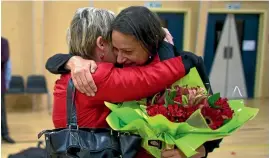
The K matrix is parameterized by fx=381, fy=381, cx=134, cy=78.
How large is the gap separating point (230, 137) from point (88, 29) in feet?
16.1

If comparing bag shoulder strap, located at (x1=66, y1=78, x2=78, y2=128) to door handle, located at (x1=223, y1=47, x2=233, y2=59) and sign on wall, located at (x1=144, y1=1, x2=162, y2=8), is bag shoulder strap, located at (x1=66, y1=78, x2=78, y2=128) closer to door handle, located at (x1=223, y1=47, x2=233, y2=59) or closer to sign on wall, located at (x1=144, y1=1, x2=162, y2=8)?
sign on wall, located at (x1=144, y1=1, x2=162, y2=8)

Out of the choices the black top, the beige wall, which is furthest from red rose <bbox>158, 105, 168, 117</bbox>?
the beige wall

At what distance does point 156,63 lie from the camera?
4.78 feet

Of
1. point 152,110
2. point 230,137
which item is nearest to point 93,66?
point 152,110

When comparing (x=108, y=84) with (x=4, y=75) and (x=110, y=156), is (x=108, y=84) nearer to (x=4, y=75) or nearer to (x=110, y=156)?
(x=110, y=156)

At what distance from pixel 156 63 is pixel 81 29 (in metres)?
0.31

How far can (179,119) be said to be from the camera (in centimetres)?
130

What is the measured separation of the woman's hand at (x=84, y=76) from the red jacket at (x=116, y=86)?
0.02 m

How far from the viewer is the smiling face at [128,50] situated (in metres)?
1.34

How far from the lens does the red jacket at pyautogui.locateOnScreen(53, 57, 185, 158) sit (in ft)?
4.55

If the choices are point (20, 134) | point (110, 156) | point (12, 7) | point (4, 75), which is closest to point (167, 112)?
point (110, 156)

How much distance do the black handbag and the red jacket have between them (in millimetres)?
39

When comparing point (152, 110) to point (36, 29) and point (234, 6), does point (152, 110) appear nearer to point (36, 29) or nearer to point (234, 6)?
point (36, 29)

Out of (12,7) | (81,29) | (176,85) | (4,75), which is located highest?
(12,7)
